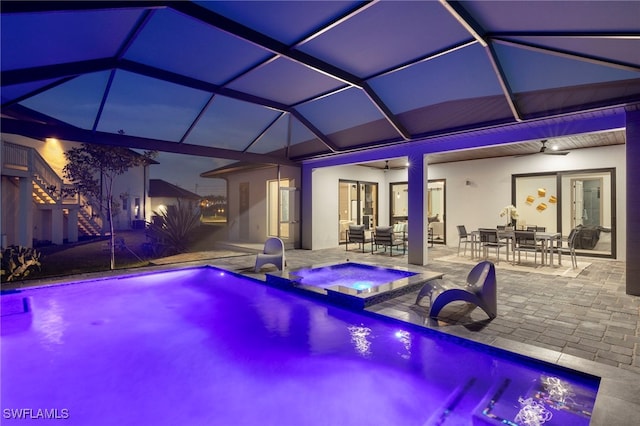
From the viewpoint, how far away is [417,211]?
8.38 meters

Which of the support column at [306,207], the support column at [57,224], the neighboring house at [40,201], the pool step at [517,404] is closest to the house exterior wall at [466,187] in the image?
the support column at [306,207]

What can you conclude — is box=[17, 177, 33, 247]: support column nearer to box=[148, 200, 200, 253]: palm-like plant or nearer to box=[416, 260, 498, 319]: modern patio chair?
box=[148, 200, 200, 253]: palm-like plant

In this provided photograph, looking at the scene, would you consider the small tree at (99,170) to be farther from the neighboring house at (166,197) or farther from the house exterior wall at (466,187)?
the house exterior wall at (466,187)

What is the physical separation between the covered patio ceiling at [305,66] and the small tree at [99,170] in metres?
0.68

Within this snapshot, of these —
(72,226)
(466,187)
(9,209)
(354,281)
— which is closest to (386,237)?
(354,281)

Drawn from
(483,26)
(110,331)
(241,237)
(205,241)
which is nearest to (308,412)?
(110,331)

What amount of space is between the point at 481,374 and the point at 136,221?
29.9ft

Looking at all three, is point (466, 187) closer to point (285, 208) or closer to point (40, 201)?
point (285, 208)

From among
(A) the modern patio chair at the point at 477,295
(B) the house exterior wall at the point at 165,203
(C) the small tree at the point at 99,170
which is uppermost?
(C) the small tree at the point at 99,170

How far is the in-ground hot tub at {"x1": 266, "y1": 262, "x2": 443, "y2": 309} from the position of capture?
16.3ft

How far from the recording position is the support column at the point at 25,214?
666 cm

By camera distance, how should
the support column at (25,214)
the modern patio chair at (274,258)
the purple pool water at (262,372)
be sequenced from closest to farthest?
the purple pool water at (262,372) → the support column at (25,214) → the modern patio chair at (274,258)

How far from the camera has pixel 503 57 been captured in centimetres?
526

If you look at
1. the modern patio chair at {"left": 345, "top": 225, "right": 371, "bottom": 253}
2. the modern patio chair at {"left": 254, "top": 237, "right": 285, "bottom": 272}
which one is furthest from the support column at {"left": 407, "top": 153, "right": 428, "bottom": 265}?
the modern patio chair at {"left": 254, "top": 237, "right": 285, "bottom": 272}
